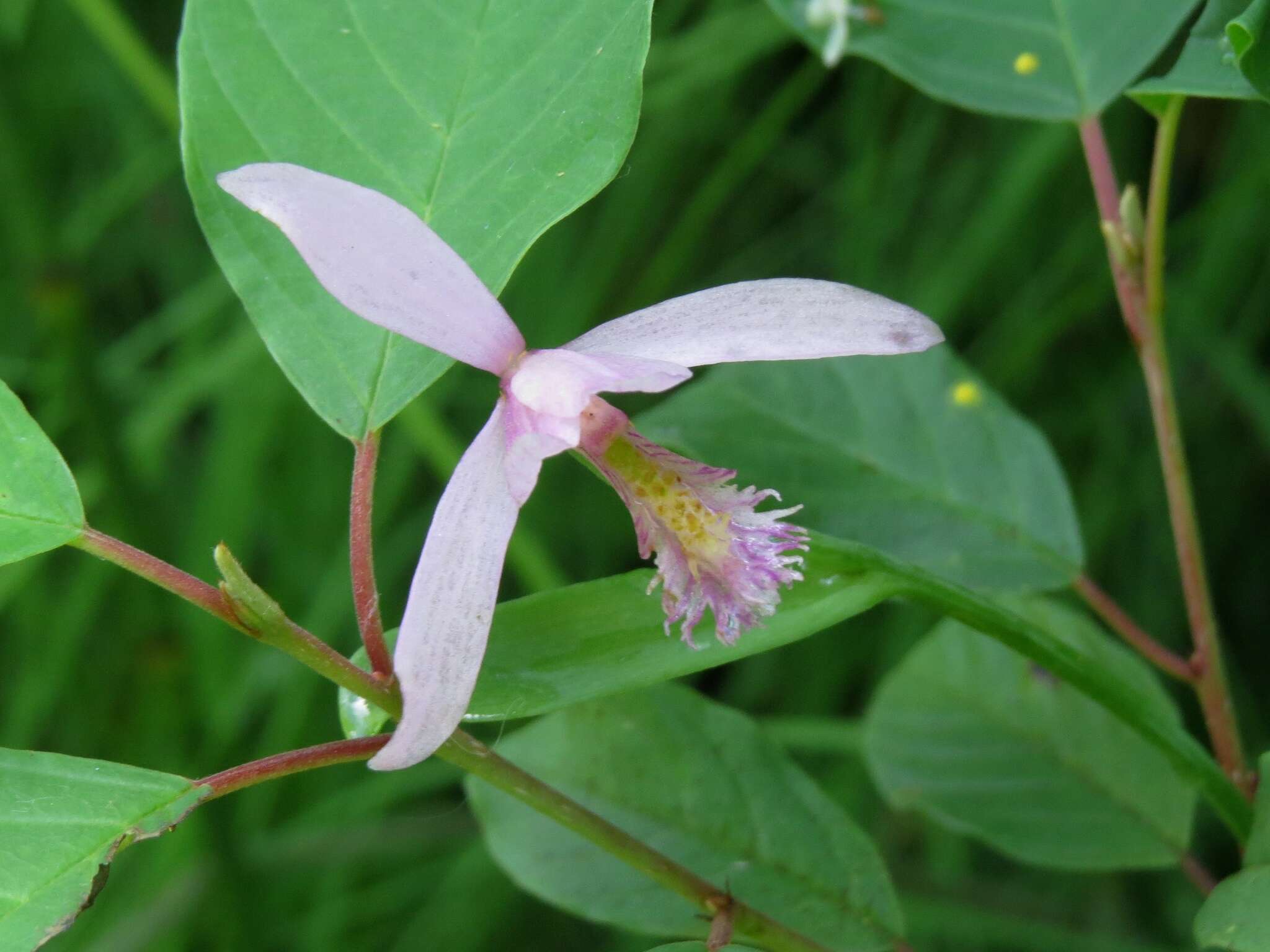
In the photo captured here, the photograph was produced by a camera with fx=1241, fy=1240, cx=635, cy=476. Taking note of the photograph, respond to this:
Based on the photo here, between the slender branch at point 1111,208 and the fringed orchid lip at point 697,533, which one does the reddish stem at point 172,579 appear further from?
the slender branch at point 1111,208

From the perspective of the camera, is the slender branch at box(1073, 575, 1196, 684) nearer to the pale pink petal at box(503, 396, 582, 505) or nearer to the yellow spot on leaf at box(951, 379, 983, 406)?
the yellow spot on leaf at box(951, 379, 983, 406)

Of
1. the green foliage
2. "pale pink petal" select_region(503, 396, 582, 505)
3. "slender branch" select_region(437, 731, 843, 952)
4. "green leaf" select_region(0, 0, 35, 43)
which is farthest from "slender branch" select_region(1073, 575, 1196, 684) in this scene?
"green leaf" select_region(0, 0, 35, 43)

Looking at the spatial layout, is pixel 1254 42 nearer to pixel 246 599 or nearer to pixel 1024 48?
pixel 1024 48

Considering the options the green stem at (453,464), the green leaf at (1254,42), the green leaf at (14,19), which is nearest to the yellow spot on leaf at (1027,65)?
the green leaf at (1254,42)

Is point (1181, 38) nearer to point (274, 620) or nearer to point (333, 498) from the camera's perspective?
point (274, 620)

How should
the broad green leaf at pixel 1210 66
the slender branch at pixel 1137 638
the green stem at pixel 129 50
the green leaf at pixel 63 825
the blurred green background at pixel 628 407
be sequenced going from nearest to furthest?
the green leaf at pixel 63 825
the broad green leaf at pixel 1210 66
the slender branch at pixel 1137 638
the green stem at pixel 129 50
the blurred green background at pixel 628 407

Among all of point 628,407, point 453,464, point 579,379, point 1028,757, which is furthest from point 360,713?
point 628,407
